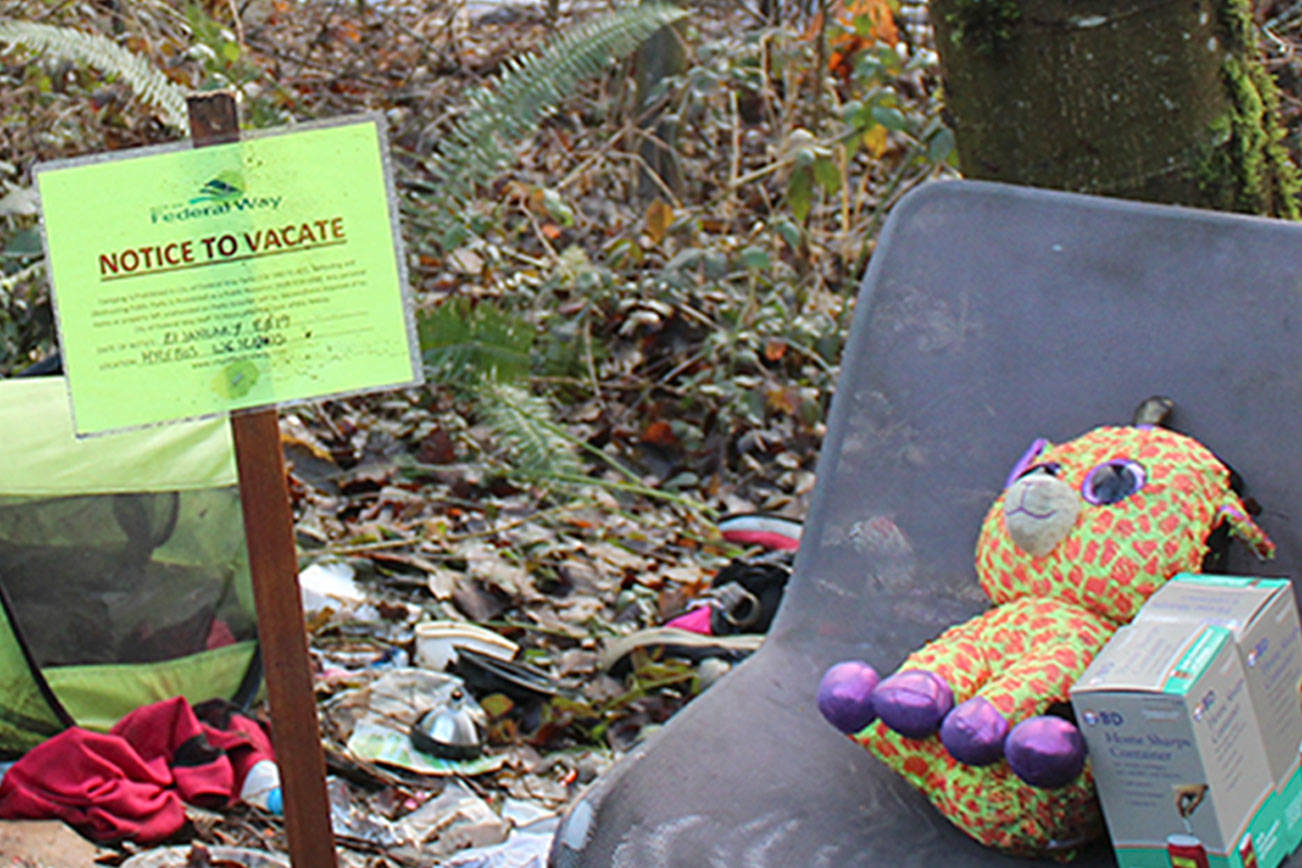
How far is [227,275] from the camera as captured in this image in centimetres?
155

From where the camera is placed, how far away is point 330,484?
144 inches

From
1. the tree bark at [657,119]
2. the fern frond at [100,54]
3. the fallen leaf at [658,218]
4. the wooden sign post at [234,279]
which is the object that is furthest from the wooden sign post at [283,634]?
the tree bark at [657,119]

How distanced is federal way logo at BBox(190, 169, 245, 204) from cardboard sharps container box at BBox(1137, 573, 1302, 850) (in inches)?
41.2

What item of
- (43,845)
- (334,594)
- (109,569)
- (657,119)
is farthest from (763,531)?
(657,119)

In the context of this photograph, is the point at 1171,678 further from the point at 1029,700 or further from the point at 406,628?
→ the point at 406,628

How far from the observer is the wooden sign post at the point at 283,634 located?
5.29 ft

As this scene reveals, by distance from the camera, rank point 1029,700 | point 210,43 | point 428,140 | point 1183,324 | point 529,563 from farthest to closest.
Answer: point 428,140
point 210,43
point 529,563
point 1183,324
point 1029,700

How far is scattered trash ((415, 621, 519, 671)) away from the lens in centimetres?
271

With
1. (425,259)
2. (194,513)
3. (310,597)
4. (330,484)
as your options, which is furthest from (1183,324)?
(425,259)

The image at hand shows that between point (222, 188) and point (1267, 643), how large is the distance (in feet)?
3.89

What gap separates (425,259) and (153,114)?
0.93m

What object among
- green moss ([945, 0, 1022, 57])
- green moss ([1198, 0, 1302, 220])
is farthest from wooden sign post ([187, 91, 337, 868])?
green moss ([1198, 0, 1302, 220])

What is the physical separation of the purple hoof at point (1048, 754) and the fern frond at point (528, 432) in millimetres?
1919

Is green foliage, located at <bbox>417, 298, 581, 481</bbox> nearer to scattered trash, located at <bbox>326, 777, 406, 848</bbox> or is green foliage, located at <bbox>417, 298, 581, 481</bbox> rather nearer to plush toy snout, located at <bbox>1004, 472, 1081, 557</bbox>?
scattered trash, located at <bbox>326, 777, 406, 848</bbox>
